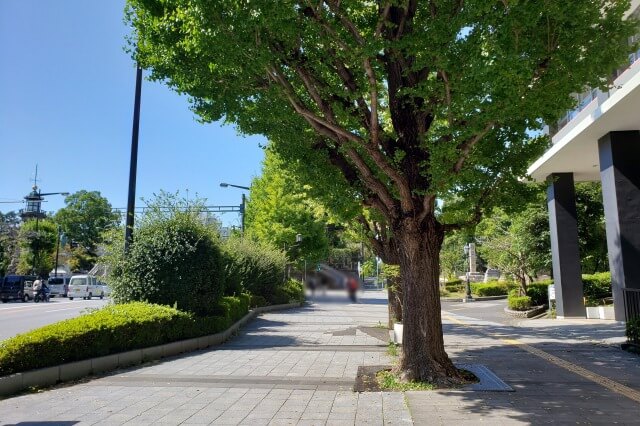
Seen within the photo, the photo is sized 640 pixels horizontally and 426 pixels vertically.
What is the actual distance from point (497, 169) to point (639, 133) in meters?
9.73

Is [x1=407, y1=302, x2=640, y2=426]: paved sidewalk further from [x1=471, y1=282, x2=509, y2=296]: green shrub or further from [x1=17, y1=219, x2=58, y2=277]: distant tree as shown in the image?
[x1=17, y1=219, x2=58, y2=277]: distant tree

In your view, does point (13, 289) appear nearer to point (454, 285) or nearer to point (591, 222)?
point (591, 222)

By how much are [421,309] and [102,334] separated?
18.6 feet

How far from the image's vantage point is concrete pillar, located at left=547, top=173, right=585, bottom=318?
61.7ft

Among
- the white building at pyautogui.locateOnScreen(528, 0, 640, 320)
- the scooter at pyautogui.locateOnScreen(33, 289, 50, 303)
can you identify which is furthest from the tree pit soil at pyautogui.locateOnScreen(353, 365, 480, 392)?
the scooter at pyautogui.locateOnScreen(33, 289, 50, 303)

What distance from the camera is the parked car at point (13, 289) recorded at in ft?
109

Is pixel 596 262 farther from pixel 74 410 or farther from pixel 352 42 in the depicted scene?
pixel 74 410

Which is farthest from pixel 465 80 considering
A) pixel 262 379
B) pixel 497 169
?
pixel 262 379

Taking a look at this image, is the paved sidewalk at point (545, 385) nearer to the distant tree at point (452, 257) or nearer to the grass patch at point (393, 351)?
the grass patch at point (393, 351)

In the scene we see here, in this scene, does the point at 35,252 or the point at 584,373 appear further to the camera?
the point at 35,252

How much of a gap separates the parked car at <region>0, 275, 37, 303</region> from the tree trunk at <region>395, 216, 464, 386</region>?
34.0m

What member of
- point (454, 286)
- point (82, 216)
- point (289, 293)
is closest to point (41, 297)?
point (289, 293)

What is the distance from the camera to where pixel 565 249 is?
19.1 metres

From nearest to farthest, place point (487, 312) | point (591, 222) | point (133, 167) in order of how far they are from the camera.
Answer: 1. point (133, 167)
2. point (591, 222)
3. point (487, 312)
